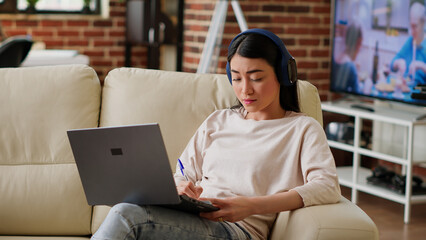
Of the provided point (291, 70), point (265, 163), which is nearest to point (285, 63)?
point (291, 70)

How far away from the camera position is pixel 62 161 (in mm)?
2166

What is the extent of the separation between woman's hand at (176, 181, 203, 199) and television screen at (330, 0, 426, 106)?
68.1 inches

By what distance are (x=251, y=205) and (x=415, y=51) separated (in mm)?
2039

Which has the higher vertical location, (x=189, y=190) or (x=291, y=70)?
(x=291, y=70)

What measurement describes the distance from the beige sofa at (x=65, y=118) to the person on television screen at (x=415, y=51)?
1434mm

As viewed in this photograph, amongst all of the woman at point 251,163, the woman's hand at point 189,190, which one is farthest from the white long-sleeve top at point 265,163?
the woman's hand at point 189,190

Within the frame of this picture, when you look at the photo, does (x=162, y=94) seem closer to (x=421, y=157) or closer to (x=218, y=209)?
(x=218, y=209)

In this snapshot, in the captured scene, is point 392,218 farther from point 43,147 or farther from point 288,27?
point 43,147

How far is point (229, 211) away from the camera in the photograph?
5.53 ft

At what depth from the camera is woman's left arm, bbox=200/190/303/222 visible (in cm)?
169

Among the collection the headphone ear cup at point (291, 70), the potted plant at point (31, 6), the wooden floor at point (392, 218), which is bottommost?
the wooden floor at point (392, 218)

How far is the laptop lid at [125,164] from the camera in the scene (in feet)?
5.07

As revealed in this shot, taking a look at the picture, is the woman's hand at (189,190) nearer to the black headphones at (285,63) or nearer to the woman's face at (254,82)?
the woman's face at (254,82)

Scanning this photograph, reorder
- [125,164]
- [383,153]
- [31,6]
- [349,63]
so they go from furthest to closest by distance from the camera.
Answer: [31,6], [349,63], [383,153], [125,164]
